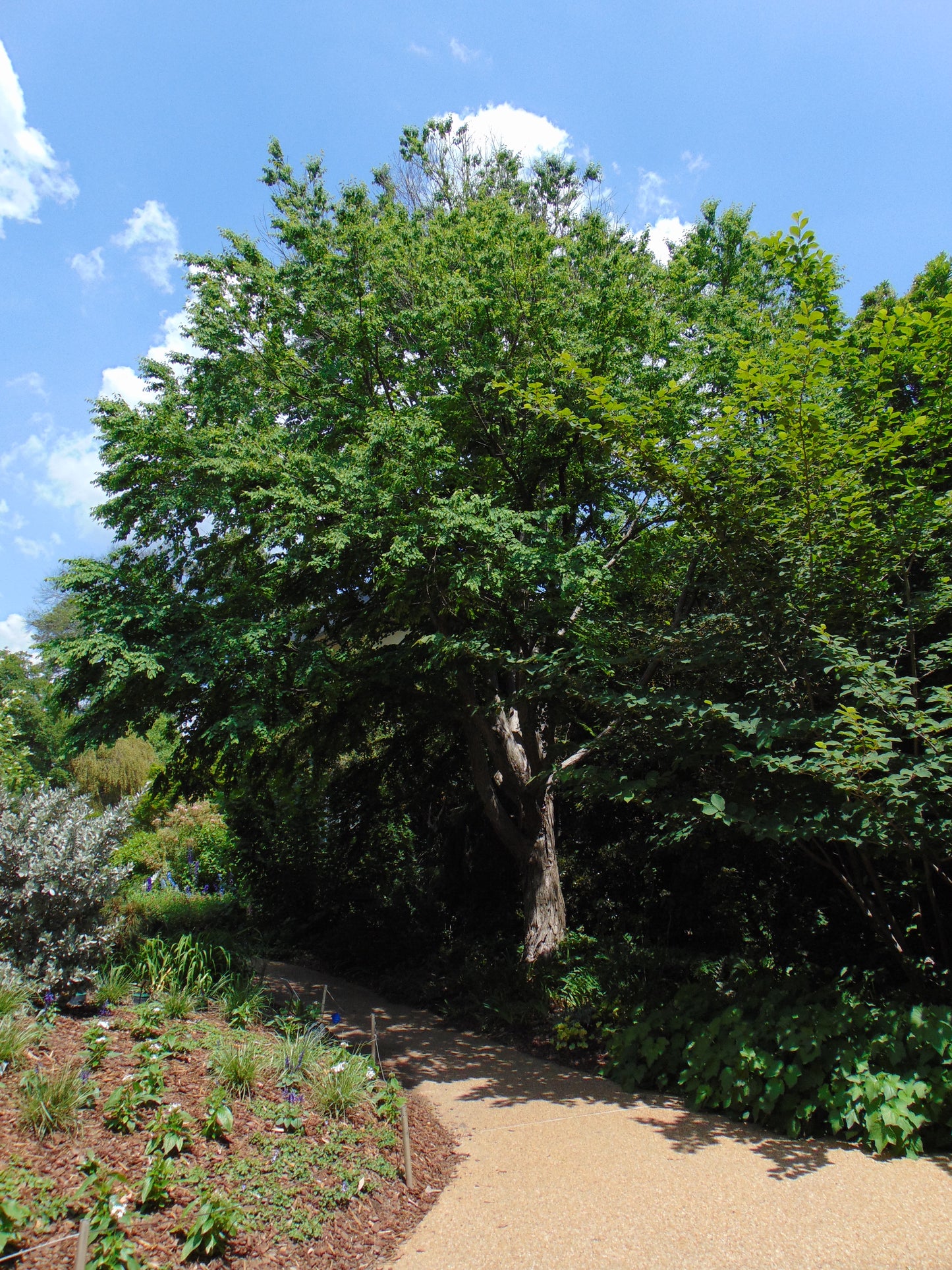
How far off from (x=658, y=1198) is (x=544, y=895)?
4.71 metres

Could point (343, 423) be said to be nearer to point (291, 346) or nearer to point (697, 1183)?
point (291, 346)

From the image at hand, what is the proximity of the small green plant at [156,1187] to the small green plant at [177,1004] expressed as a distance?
1900 millimetres

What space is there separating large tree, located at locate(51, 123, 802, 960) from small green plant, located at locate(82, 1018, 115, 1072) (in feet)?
9.75

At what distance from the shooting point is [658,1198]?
4043 mm

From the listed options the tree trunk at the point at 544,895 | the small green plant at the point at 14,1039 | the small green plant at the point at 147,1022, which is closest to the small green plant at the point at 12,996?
the small green plant at the point at 14,1039

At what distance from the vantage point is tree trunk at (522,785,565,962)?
8625 mm

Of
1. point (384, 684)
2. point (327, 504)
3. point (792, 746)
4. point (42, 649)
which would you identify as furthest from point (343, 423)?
point (792, 746)

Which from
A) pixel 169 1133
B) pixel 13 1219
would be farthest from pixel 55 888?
pixel 13 1219

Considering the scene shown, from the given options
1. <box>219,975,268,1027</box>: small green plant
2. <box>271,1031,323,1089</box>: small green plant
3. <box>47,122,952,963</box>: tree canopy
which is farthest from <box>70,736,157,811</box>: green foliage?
<box>271,1031,323,1089</box>: small green plant

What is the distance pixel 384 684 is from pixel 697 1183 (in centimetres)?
560

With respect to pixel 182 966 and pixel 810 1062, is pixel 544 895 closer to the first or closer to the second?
pixel 810 1062

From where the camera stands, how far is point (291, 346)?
9.15 metres

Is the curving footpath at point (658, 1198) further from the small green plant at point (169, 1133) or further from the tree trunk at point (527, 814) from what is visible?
the tree trunk at point (527, 814)

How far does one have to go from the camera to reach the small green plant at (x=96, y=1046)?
411 cm
